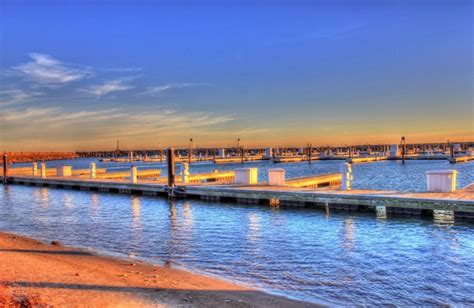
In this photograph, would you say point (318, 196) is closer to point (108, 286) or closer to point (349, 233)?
point (349, 233)

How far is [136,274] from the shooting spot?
8344 mm

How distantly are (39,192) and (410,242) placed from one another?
23.7m

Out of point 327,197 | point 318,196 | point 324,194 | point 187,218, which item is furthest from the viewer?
point 318,196

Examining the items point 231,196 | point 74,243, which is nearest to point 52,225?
point 74,243

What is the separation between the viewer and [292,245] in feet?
37.0

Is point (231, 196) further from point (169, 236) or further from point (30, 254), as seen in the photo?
point (30, 254)

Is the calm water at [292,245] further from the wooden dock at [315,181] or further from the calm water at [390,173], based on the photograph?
the calm water at [390,173]

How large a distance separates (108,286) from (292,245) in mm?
5384

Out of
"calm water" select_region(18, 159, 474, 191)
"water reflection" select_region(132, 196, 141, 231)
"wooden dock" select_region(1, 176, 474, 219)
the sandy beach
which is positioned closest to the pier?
"wooden dock" select_region(1, 176, 474, 219)

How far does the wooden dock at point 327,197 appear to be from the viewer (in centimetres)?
1447

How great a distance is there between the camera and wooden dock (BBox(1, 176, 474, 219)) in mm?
14469

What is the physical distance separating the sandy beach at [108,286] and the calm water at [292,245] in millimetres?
751

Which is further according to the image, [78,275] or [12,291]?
[78,275]

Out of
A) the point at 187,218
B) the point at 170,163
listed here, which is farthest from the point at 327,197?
the point at 170,163
